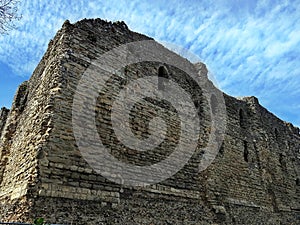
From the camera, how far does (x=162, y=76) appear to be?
10.7 m

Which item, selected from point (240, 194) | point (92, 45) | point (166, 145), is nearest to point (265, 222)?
point (240, 194)

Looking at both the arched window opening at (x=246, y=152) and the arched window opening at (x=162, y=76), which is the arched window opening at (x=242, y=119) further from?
the arched window opening at (x=162, y=76)

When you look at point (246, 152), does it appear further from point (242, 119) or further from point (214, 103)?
point (214, 103)

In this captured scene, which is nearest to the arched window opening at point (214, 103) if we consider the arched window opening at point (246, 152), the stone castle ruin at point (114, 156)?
the stone castle ruin at point (114, 156)

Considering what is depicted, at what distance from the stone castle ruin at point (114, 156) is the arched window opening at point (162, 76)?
0.04m

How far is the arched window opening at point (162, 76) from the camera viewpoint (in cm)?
1040

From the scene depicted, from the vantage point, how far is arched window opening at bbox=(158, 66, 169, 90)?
10.4 m

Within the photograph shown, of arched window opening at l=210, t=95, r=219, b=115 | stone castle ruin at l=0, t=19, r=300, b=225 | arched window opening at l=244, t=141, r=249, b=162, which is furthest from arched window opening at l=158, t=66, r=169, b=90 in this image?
arched window opening at l=244, t=141, r=249, b=162

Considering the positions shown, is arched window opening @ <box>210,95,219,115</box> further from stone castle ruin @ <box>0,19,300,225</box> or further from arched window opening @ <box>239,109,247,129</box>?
arched window opening @ <box>239,109,247,129</box>

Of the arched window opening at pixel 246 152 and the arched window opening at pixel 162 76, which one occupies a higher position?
the arched window opening at pixel 162 76

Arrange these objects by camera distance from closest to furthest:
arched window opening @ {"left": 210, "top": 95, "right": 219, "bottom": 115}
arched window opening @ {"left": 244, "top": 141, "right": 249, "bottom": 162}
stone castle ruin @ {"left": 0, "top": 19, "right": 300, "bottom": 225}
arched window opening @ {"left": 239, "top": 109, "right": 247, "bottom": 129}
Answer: stone castle ruin @ {"left": 0, "top": 19, "right": 300, "bottom": 225}
arched window opening @ {"left": 210, "top": 95, "right": 219, "bottom": 115}
arched window opening @ {"left": 244, "top": 141, "right": 249, "bottom": 162}
arched window opening @ {"left": 239, "top": 109, "right": 247, "bottom": 129}

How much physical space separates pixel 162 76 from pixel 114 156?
402cm

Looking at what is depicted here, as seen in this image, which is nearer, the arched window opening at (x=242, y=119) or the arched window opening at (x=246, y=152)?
the arched window opening at (x=246, y=152)

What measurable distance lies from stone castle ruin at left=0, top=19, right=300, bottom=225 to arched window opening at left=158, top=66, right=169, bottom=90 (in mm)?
39
